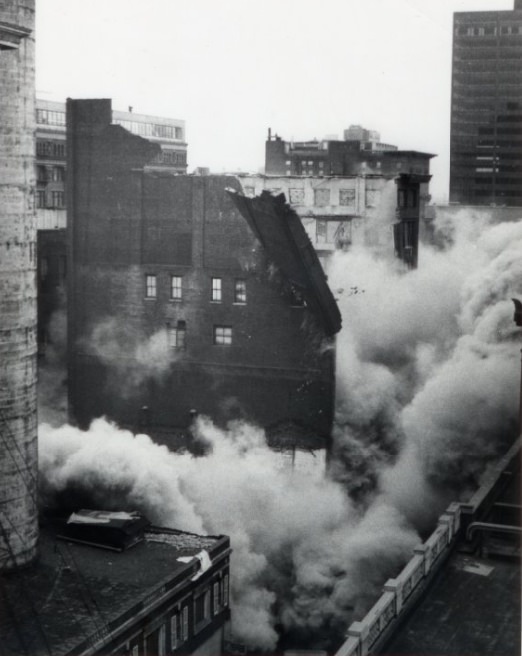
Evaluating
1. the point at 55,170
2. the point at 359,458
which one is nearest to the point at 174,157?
the point at 55,170

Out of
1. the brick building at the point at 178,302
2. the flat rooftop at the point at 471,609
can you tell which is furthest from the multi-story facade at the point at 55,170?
the flat rooftop at the point at 471,609

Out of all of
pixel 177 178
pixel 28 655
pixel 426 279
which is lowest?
pixel 28 655

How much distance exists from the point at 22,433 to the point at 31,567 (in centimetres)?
335

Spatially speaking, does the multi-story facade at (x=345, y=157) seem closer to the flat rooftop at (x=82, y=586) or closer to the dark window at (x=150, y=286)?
the dark window at (x=150, y=286)

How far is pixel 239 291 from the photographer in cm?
3447

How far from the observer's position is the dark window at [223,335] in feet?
114

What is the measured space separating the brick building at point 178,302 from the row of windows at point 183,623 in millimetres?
9479

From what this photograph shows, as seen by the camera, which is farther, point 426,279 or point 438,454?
point 426,279

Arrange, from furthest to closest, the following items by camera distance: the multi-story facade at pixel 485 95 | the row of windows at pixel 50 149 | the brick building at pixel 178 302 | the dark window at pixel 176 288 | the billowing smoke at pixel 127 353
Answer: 1. the row of windows at pixel 50 149
2. the billowing smoke at pixel 127 353
3. the dark window at pixel 176 288
4. the brick building at pixel 178 302
5. the multi-story facade at pixel 485 95

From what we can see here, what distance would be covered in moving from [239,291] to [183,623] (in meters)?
14.3

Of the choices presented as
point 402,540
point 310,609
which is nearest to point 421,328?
point 402,540

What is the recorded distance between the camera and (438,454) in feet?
110

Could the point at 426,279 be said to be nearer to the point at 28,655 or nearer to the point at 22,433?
the point at 22,433

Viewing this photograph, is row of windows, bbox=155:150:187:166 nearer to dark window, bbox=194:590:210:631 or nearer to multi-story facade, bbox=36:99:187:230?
multi-story facade, bbox=36:99:187:230
